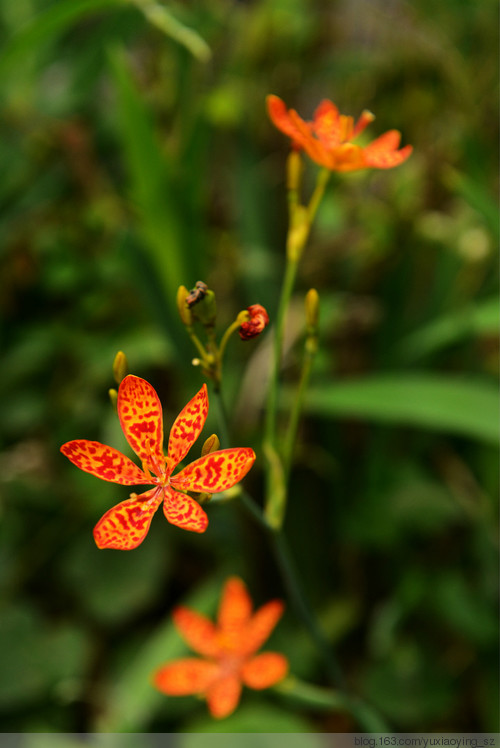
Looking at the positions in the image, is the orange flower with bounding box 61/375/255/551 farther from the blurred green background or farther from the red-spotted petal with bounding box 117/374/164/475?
the blurred green background

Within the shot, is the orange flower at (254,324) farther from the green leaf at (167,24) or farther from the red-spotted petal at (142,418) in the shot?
the green leaf at (167,24)

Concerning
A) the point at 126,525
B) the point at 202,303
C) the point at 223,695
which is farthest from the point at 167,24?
the point at 223,695

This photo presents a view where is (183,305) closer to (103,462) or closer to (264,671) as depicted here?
(103,462)

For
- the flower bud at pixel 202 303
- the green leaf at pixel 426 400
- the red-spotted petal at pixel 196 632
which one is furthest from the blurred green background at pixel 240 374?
the flower bud at pixel 202 303

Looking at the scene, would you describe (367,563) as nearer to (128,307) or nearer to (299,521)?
(299,521)

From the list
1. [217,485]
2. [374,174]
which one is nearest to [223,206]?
[374,174]

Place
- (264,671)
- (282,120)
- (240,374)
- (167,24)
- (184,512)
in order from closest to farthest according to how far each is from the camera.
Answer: (184,512)
(282,120)
(264,671)
(167,24)
(240,374)
